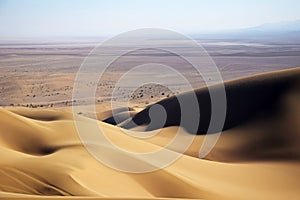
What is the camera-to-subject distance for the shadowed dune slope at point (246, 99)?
2077cm

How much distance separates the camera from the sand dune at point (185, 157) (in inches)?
420

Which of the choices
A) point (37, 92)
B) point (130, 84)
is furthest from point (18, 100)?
point (130, 84)

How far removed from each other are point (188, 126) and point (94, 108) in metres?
18.7

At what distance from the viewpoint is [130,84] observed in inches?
2525

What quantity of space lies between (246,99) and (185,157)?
24.3 feet

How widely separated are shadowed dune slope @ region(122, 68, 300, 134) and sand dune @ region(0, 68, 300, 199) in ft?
0.19

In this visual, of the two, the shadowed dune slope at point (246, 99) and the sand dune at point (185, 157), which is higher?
the shadowed dune slope at point (246, 99)

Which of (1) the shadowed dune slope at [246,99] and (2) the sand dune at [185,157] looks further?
(1) the shadowed dune slope at [246,99]

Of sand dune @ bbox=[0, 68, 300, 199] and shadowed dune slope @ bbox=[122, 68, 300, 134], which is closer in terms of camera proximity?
sand dune @ bbox=[0, 68, 300, 199]

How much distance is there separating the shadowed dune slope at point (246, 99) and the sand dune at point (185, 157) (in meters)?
0.06

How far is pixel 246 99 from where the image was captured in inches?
885

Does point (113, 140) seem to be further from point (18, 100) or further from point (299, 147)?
point (18, 100)

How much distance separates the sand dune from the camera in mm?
10672

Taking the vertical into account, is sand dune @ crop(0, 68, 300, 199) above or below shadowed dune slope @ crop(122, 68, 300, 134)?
below
